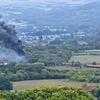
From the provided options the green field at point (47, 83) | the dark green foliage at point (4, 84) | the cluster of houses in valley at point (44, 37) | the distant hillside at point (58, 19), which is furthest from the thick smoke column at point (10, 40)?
the distant hillside at point (58, 19)

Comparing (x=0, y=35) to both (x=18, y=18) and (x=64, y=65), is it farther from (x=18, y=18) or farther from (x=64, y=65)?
(x=18, y=18)

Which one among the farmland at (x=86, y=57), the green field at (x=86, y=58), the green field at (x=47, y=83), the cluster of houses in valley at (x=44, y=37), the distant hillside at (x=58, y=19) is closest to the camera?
the green field at (x=47, y=83)

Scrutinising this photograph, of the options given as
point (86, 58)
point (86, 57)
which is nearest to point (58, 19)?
point (86, 57)

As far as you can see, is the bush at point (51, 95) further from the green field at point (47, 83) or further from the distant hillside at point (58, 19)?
the distant hillside at point (58, 19)

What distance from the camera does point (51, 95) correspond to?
35875mm

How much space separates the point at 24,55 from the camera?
87.6m

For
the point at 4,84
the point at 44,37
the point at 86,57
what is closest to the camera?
the point at 4,84

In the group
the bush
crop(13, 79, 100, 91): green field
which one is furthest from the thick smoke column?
the bush

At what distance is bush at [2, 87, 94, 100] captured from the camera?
35.4 metres

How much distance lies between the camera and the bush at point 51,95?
35.4 m

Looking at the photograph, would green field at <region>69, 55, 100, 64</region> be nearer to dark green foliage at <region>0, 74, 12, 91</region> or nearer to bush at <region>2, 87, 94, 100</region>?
dark green foliage at <region>0, 74, 12, 91</region>

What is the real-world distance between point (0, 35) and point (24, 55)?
208 inches

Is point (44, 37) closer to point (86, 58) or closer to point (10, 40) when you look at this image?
point (10, 40)

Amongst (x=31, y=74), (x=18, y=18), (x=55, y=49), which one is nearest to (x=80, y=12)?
(x=18, y=18)
